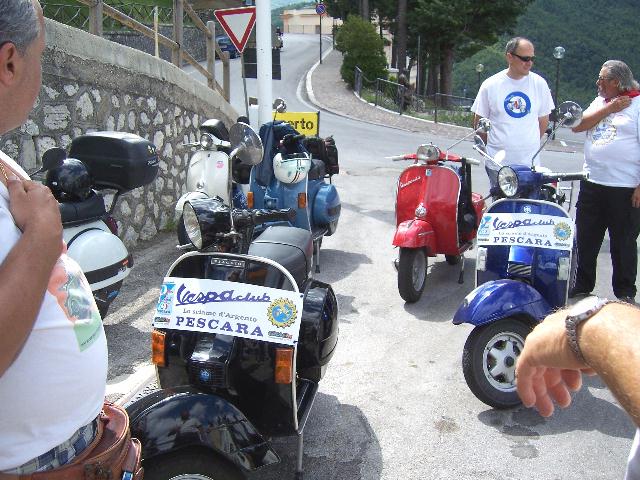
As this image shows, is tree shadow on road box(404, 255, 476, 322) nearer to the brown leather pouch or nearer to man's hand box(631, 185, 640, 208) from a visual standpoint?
man's hand box(631, 185, 640, 208)

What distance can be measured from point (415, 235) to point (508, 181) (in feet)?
3.60

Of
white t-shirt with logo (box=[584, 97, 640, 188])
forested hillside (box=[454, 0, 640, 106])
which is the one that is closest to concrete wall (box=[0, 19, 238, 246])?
white t-shirt with logo (box=[584, 97, 640, 188])

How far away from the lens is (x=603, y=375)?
1073 millimetres

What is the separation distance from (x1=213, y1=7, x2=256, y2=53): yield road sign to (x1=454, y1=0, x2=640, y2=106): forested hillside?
5355 cm

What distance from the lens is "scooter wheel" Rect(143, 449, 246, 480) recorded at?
7.04 feet

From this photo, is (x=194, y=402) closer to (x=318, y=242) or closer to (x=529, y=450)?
(x=529, y=450)

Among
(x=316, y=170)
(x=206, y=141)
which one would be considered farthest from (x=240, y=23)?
(x=206, y=141)

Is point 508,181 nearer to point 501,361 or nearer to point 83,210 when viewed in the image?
point 501,361

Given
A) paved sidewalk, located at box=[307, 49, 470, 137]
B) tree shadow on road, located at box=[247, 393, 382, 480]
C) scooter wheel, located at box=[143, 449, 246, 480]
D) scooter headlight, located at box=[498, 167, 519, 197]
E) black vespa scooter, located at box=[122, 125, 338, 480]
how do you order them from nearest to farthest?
scooter wheel, located at box=[143, 449, 246, 480], black vespa scooter, located at box=[122, 125, 338, 480], tree shadow on road, located at box=[247, 393, 382, 480], scooter headlight, located at box=[498, 167, 519, 197], paved sidewalk, located at box=[307, 49, 470, 137]

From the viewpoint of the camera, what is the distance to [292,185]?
614 cm

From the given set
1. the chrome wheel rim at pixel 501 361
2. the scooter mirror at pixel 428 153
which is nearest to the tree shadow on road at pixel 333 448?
the chrome wheel rim at pixel 501 361

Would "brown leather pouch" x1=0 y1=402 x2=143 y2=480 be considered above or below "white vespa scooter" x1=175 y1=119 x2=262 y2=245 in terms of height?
above

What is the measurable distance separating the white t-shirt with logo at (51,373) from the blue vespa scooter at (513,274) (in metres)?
2.40

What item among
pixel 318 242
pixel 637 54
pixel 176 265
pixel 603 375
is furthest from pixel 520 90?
pixel 637 54
